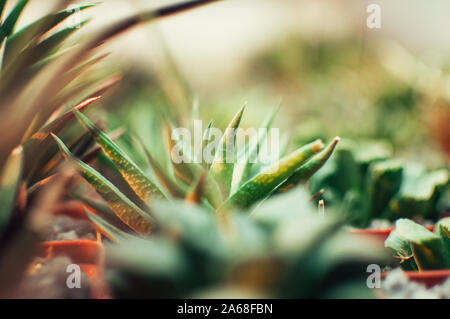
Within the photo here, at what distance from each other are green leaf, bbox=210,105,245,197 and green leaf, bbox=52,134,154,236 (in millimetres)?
121

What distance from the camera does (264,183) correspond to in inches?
20.0

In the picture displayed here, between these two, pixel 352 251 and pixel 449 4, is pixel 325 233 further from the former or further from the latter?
pixel 449 4

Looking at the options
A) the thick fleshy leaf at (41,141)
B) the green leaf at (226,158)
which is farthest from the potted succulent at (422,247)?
the thick fleshy leaf at (41,141)

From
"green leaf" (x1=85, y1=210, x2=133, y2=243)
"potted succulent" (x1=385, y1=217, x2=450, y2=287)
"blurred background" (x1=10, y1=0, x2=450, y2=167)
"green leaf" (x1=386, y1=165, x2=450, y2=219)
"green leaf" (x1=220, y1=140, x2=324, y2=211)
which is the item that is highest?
"blurred background" (x1=10, y1=0, x2=450, y2=167)

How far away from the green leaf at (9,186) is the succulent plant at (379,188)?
0.50 m

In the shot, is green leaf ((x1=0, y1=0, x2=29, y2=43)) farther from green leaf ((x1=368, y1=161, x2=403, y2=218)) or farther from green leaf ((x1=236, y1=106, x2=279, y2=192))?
green leaf ((x1=368, y1=161, x2=403, y2=218))

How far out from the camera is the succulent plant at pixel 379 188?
707 mm

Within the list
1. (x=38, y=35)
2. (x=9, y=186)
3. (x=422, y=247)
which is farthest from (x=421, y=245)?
(x=38, y=35)

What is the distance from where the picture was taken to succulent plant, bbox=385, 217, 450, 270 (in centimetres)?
51

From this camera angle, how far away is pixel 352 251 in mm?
360

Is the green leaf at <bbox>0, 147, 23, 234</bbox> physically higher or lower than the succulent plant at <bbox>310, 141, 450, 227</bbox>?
lower

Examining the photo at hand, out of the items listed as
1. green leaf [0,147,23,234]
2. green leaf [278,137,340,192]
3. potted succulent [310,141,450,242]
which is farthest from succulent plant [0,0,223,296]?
potted succulent [310,141,450,242]

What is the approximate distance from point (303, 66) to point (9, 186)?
2.02m
